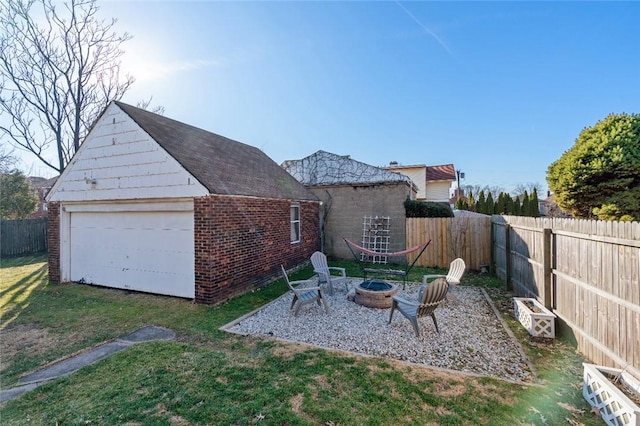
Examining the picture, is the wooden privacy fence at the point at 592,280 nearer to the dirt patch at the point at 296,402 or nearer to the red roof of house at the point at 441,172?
the dirt patch at the point at 296,402

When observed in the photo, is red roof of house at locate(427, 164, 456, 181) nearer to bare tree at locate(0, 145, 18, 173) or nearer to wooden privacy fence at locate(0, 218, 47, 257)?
wooden privacy fence at locate(0, 218, 47, 257)

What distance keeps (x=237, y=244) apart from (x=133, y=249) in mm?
2893

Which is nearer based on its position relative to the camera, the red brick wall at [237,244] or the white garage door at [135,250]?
the red brick wall at [237,244]

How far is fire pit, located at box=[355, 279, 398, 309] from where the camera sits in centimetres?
617

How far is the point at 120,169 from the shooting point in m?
7.34

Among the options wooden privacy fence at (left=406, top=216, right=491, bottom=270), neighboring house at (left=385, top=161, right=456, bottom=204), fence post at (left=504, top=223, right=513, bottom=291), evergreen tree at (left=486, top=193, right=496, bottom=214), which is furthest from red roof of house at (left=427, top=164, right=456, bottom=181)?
fence post at (left=504, top=223, right=513, bottom=291)

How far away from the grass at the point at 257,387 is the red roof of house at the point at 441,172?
23351 mm

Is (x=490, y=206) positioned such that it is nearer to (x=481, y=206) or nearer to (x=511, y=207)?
(x=481, y=206)

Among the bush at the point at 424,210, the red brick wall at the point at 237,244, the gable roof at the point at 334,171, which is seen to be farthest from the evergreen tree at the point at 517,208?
the red brick wall at the point at 237,244

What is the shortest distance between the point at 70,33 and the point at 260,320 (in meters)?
19.1

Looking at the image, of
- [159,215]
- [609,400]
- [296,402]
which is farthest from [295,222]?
[609,400]

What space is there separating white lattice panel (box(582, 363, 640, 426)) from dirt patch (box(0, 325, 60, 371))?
719 cm

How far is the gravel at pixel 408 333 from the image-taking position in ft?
13.1

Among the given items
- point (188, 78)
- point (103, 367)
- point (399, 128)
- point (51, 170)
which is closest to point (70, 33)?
point (51, 170)
